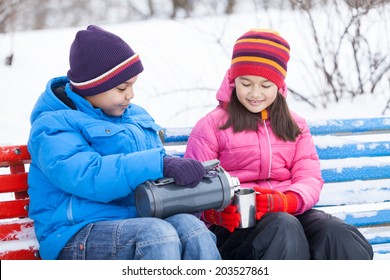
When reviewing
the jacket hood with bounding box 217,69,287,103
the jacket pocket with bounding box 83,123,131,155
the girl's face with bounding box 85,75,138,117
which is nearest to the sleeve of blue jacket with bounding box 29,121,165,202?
the jacket pocket with bounding box 83,123,131,155

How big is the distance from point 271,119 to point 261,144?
0.16m

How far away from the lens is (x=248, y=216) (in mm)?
3066

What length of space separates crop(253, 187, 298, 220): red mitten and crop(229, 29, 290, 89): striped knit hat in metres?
0.62

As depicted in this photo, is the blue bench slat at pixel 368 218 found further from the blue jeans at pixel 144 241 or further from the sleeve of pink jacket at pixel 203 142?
the blue jeans at pixel 144 241

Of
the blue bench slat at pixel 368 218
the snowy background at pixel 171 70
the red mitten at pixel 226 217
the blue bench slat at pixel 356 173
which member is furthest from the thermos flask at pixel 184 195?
the snowy background at pixel 171 70

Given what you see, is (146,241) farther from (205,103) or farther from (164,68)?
(164,68)

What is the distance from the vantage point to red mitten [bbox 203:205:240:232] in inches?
120

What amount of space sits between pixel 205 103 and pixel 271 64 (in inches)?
124

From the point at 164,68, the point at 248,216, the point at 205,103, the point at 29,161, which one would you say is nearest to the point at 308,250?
the point at 248,216

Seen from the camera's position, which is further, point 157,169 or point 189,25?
point 189,25

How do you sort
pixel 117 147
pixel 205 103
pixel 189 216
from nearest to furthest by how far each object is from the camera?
pixel 189 216 < pixel 117 147 < pixel 205 103

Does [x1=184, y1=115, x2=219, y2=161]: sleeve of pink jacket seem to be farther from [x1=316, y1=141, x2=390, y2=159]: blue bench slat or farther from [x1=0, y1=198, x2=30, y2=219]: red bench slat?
[x1=0, y1=198, x2=30, y2=219]: red bench slat

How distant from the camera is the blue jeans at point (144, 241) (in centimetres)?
266

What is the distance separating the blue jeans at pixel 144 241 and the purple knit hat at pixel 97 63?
64 cm
